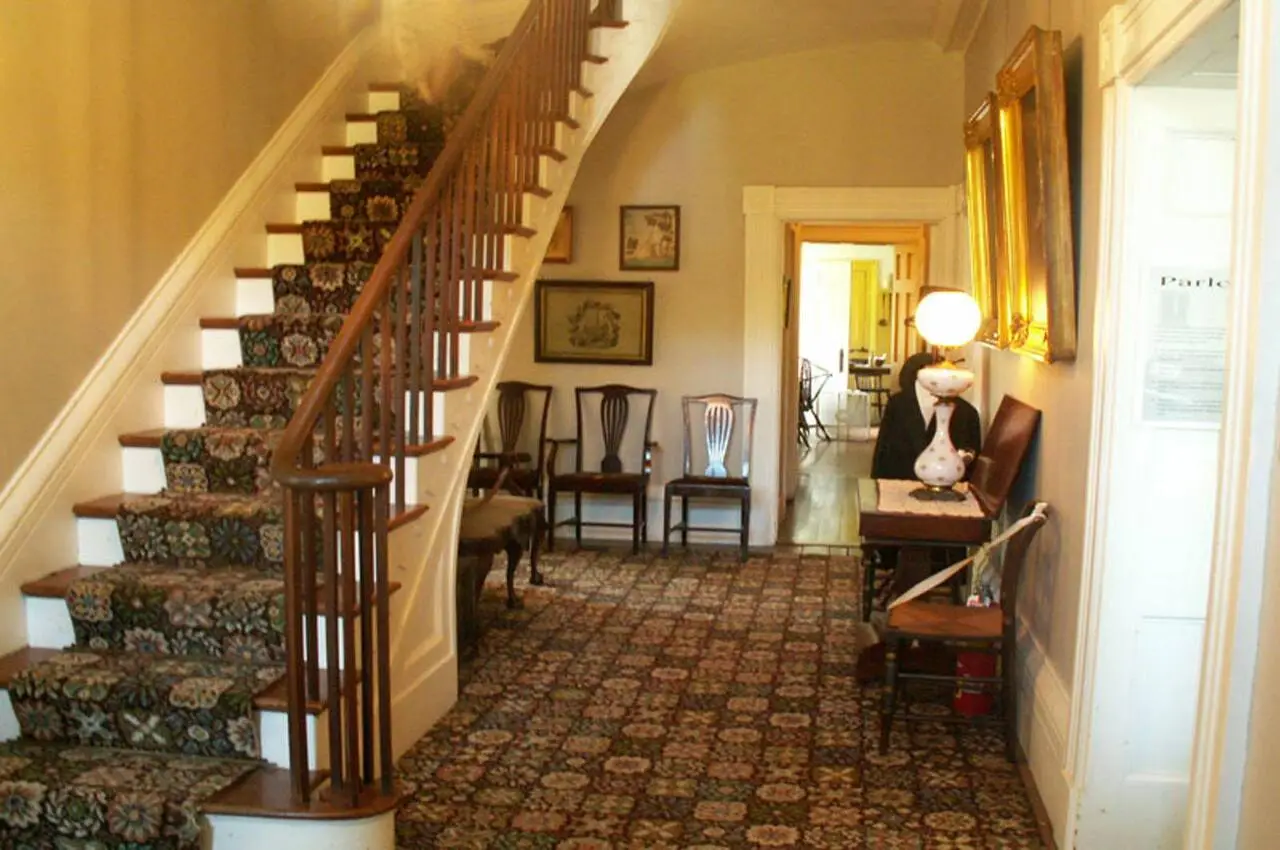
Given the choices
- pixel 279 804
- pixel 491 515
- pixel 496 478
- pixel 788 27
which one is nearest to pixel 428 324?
pixel 279 804

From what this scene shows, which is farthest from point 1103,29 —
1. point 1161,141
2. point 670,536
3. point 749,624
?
point 670,536

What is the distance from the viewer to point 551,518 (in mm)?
7414

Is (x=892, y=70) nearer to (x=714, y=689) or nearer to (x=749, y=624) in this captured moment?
(x=749, y=624)

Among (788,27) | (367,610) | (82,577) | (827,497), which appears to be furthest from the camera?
(827,497)

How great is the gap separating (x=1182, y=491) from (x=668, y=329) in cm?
487

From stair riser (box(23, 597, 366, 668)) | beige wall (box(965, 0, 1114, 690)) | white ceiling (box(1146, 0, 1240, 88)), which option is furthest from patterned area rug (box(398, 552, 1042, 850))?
white ceiling (box(1146, 0, 1240, 88))

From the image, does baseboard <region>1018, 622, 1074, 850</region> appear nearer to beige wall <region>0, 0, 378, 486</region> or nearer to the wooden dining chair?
the wooden dining chair

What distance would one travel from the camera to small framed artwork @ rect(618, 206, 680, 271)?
7.60m

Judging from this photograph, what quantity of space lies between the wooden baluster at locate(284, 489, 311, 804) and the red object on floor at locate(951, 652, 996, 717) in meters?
2.27

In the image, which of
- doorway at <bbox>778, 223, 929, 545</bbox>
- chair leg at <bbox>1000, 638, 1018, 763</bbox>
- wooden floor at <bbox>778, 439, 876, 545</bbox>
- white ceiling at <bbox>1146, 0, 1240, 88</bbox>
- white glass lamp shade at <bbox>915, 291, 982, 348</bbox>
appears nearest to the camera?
white ceiling at <bbox>1146, 0, 1240, 88</bbox>

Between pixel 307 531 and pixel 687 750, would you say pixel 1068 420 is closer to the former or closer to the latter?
pixel 687 750

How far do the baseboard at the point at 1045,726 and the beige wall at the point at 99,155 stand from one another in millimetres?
3182

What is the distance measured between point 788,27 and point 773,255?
141cm

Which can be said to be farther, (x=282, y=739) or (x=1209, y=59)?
(x=282, y=739)
